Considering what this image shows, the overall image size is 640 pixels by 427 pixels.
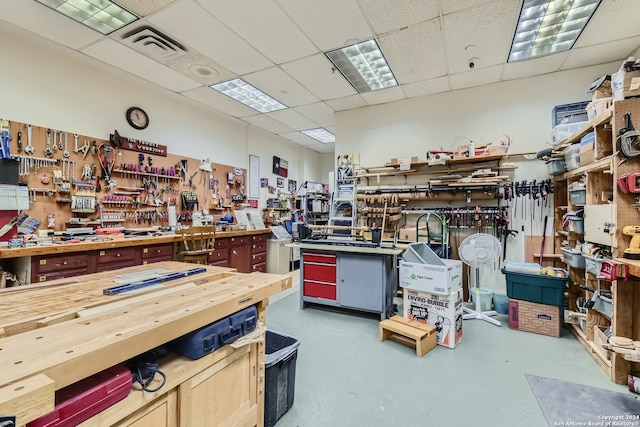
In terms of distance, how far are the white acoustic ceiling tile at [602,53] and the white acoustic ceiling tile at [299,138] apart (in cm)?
496

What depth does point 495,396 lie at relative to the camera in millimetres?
2117

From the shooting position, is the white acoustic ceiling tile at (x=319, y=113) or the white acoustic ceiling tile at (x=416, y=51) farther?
the white acoustic ceiling tile at (x=319, y=113)

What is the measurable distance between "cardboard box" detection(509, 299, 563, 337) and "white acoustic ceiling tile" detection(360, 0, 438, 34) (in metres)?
3.22

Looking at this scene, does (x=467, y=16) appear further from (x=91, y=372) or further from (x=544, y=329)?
(x=91, y=372)

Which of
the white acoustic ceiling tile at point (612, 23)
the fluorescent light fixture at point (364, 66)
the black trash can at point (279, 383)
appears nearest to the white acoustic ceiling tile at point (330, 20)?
the fluorescent light fixture at point (364, 66)

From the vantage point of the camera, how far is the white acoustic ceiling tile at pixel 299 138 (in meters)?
7.03

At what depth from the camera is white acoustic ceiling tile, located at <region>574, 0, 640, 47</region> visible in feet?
9.07

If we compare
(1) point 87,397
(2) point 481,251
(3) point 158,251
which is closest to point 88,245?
(3) point 158,251

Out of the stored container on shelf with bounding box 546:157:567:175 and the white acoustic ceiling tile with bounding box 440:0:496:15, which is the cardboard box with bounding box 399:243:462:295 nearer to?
the stored container on shelf with bounding box 546:157:567:175

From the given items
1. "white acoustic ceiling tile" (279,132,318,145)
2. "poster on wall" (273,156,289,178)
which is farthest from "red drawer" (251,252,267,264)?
"white acoustic ceiling tile" (279,132,318,145)

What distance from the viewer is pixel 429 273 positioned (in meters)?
2.90

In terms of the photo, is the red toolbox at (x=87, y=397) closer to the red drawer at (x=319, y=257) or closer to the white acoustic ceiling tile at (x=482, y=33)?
the red drawer at (x=319, y=257)

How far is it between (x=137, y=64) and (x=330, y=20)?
2.59 meters

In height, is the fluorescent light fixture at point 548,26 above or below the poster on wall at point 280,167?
above
